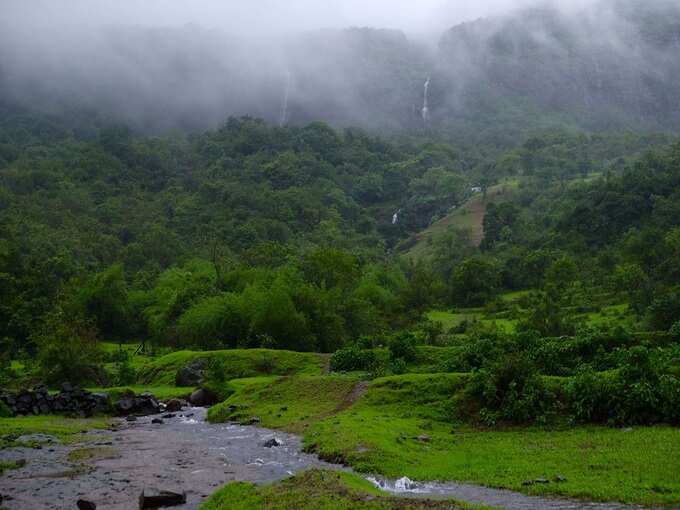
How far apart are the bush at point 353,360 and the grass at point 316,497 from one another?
91.4ft

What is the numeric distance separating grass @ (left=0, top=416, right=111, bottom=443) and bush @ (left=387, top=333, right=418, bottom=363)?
68.3ft

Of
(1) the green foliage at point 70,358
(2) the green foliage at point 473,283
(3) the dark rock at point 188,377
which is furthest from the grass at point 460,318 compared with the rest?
(1) the green foliage at point 70,358

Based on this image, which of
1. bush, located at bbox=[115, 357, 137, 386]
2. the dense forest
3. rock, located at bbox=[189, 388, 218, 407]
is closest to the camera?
the dense forest

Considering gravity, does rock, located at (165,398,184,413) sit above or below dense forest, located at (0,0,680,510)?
below

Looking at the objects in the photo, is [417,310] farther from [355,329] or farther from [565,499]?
[565,499]

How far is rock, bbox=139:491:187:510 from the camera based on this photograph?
2280cm

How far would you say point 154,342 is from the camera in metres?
88.6

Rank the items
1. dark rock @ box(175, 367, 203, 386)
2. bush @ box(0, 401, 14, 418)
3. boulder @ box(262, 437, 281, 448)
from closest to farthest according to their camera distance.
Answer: boulder @ box(262, 437, 281, 448), bush @ box(0, 401, 14, 418), dark rock @ box(175, 367, 203, 386)

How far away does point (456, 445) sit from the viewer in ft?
102

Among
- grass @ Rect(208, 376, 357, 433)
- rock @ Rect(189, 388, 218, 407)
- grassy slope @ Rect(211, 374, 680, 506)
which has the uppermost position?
grassy slope @ Rect(211, 374, 680, 506)

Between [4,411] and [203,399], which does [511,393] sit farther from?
[4,411]

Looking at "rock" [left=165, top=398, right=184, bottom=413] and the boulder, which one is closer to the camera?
the boulder

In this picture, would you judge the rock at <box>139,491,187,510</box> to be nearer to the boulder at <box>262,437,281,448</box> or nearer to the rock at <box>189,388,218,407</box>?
the boulder at <box>262,437,281,448</box>

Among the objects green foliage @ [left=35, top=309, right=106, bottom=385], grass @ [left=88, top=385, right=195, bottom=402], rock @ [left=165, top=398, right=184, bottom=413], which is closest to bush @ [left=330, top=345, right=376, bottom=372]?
rock @ [left=165, top=398, right=184, bottom=413]
